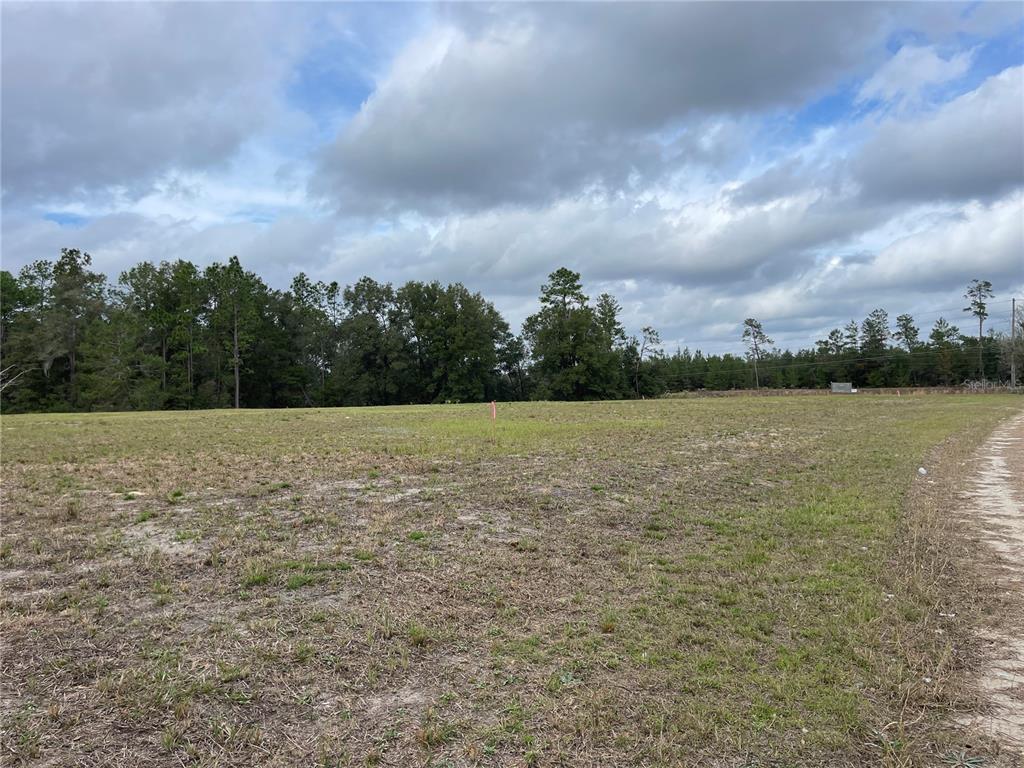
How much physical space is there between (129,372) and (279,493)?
5926 centimetres

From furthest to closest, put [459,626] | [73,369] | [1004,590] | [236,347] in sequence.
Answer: [236,347], [73,369], [1004,590], [459,626]

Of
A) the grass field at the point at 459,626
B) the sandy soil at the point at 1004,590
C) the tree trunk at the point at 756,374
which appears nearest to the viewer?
the grass field at the point at 459,626

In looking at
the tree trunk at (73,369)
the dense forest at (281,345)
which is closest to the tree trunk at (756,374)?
the dense forest at (281,345)

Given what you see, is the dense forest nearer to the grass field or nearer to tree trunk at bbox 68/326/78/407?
tree trunk at bbox 68/326/78/407

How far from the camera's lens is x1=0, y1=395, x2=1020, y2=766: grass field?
3.31m

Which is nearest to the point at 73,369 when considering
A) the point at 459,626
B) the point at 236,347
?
the point at 236,347

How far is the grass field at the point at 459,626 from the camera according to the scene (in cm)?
331

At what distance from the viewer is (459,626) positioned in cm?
477

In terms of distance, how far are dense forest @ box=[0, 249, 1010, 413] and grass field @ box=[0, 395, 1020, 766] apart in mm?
59172

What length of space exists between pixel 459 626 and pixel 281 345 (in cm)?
7449

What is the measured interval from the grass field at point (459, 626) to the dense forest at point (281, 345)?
59172 millimetres

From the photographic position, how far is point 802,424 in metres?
26.5

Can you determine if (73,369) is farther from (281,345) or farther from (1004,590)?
(1004,590)

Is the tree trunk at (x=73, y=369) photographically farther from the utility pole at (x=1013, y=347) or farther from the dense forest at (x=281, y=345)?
the utility pole at (x=1013, y=347)
